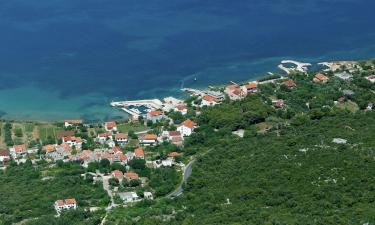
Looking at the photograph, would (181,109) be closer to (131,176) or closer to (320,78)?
(320,78)

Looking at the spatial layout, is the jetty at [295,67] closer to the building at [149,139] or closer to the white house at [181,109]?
the white house at [181,109]

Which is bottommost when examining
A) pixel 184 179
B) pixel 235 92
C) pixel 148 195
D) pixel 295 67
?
pixel 148 195

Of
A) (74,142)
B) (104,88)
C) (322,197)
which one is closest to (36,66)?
(104,88)

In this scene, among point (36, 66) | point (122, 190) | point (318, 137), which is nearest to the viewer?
point (122, 190)

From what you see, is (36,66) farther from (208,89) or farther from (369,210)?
(369,210)

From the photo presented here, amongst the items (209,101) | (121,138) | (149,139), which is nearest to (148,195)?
(149,139)

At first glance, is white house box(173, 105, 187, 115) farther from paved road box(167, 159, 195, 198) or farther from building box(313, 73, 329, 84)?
building box(313, 73, 329, 84)

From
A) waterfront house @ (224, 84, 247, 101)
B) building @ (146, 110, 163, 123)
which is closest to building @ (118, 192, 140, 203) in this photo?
building @ (146, 110, 163, 123)

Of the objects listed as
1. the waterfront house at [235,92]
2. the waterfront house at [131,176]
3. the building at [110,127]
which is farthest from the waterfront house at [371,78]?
the waterfront house at [131,176]
